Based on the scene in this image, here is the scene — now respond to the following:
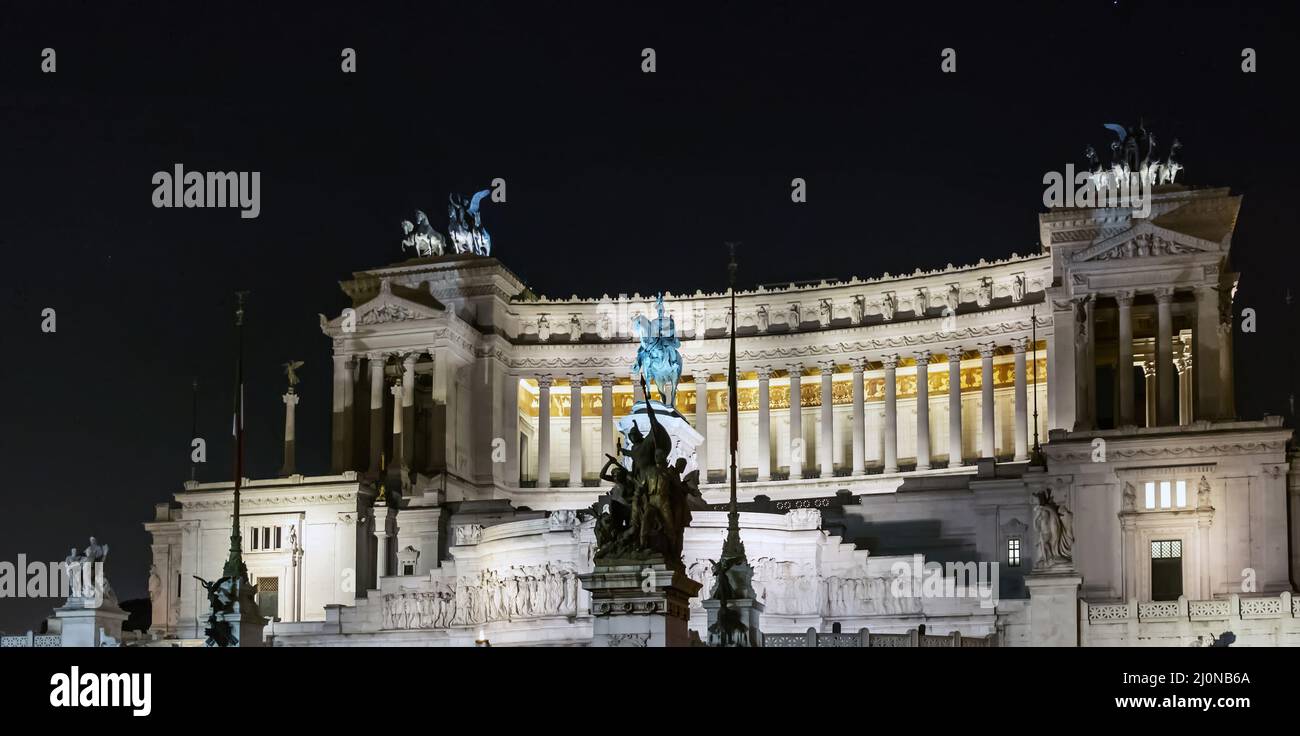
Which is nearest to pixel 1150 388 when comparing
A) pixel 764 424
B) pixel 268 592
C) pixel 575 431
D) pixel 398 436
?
pixel 764 424

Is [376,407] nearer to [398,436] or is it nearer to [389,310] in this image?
[398,436]

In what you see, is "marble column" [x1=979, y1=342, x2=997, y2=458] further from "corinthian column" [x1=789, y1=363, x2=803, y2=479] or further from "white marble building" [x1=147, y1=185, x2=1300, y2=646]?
"corinthian column" [x1=789, y1=363, x2=803, y2=479]

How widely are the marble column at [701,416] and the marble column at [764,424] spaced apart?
10.7ft

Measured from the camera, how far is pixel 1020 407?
109 m

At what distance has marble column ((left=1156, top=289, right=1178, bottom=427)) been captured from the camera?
99.1 m

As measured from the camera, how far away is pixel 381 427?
112 m

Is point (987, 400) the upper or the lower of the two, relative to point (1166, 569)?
upper

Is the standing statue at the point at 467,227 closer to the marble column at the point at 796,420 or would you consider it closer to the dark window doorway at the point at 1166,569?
the marble column at the point at 796,420

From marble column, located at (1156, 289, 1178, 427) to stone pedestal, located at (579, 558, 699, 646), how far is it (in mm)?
54115

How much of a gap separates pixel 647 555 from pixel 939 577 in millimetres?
33430

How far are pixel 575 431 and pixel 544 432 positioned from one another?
6.30ft

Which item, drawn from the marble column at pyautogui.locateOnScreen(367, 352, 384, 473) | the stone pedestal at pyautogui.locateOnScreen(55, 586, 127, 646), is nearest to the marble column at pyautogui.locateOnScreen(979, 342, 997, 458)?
the marble column at pyautogui.locateOnScreen(367, 352, 384, 473)
